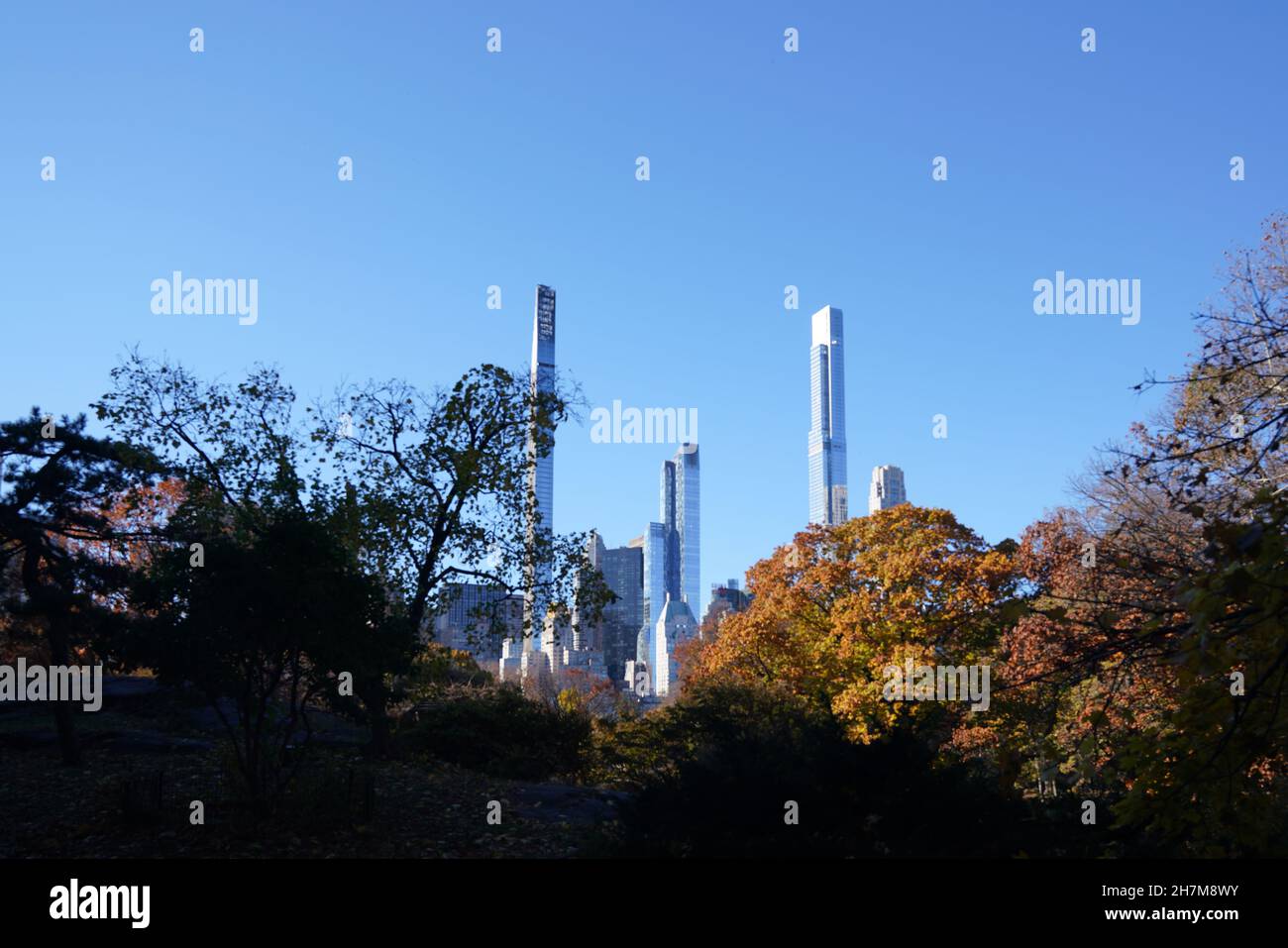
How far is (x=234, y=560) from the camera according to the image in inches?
480

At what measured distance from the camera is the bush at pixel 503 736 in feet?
67.0

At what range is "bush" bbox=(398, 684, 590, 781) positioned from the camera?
2042 centimetres

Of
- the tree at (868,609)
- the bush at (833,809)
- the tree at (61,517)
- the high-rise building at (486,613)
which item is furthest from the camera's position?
the tree at (868,609)

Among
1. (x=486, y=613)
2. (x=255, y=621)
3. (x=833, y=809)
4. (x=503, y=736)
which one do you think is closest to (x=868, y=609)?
(x=503, y=736)

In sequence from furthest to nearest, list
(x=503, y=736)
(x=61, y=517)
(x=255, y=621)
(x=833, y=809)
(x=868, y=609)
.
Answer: (x=868, y=609)
(x=503, y=736)
(x=61, y=517)
(x=255, y=621)
(x=833, y=809)

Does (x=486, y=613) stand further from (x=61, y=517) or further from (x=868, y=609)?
(x=868, y=609)

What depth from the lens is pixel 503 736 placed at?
21469 mm

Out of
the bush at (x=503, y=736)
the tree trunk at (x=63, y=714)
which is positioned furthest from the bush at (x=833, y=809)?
the tree trunk at (x=63, y=714)

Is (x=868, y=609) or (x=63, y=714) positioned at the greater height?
(x=868, y=609)

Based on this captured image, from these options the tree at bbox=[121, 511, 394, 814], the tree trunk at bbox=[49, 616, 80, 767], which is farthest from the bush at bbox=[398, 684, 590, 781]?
the tree at bbox=[121, 511, 394, 814]

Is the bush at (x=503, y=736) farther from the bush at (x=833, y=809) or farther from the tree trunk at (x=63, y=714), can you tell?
the bush at (x=833, y=809)

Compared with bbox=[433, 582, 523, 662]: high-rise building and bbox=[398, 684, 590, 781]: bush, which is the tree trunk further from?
bbox=[433, 582, 523, 662]: high-rise building

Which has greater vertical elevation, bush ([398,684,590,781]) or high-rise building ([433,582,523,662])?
high-rise building ([433,582,523,662])
